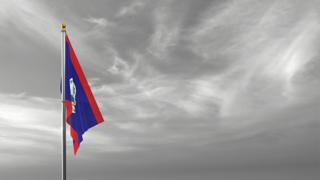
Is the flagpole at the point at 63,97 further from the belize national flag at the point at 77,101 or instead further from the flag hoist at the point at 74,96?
the belize national flag at the point at 77,101

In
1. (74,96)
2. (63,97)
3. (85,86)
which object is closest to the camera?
(63,97)

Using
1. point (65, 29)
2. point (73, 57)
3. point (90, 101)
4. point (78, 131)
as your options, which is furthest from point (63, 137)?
point (65, 29)

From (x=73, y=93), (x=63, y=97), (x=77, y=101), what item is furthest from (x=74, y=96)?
(x=63, y=97)

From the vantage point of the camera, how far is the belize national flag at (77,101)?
1872 centimetres

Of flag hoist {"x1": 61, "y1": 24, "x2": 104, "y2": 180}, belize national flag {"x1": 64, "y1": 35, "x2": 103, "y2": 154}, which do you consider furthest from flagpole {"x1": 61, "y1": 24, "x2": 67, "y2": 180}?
belize national flag {"x1": 64, "y1": 35, "x2": 103, "y2": 154}

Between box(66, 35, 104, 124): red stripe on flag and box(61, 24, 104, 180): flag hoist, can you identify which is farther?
box(66, 35, 104, 124): red stripe on flag

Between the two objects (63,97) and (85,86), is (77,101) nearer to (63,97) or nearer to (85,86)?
(63,97)

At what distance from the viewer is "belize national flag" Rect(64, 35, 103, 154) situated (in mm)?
18719

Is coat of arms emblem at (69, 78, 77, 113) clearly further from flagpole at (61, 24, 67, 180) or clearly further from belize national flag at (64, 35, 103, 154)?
flagpole at (61, 24, 67, 180)

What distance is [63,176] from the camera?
1789 cm

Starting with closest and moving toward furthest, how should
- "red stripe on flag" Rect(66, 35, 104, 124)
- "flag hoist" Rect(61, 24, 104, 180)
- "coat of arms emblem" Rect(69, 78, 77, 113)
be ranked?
"flag hoist" Rect(61, 24, 104, 180) < "coat of arms emblem" Rect(69, 78, 77, 113) < "red stripe on flag" Rect(66, 35, 104, 124)

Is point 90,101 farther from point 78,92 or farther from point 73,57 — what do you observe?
point 73,57

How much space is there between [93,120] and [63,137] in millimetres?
2021

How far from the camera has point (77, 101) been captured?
62.1 feet
